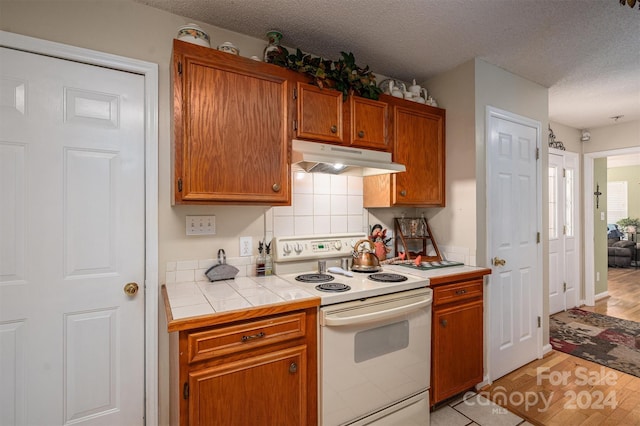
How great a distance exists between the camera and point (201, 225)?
1.84 meters

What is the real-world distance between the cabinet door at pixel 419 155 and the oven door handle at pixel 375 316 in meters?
0.77

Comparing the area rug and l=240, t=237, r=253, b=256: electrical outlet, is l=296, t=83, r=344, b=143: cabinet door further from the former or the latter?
the area rug

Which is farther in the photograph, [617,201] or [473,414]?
[617,201]

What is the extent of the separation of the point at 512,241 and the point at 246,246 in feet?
7.11

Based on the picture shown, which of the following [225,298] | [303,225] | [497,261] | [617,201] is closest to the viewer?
[225,298]

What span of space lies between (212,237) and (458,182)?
1.88m

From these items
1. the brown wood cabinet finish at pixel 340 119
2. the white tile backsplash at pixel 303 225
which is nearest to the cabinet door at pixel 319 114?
the brown wood cabinet finish at pixel 340 119

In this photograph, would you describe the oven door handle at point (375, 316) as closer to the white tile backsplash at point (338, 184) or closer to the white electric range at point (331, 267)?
the white electric range at point (331, 267)

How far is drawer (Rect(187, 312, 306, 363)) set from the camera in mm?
1230

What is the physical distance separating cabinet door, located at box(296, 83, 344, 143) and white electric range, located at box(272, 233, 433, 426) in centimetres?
70

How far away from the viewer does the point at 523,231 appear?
2.65 m

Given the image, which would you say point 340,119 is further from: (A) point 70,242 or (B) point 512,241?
(B) point 512,241

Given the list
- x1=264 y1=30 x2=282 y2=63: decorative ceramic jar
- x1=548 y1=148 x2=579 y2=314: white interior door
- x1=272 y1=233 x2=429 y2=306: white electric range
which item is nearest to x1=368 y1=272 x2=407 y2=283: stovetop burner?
x1=272 y1=233 x2=429 y2=306: white electric range

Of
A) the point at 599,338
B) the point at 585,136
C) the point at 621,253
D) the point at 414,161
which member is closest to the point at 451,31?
the point at 414,161
